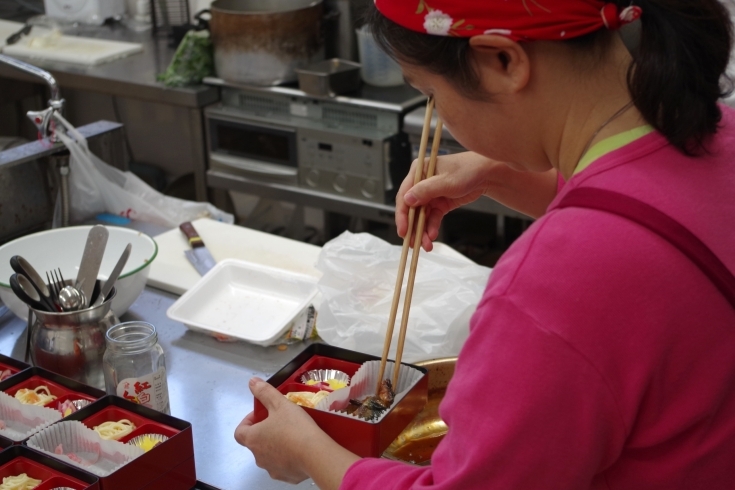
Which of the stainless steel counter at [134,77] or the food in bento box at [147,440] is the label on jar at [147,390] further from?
the stainless steel counter at [134,77]

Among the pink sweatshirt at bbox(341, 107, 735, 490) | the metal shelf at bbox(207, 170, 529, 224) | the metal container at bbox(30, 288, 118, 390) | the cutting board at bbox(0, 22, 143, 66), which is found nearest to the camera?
the pink sweatshirt at bbox(341, 107, 735, 490)

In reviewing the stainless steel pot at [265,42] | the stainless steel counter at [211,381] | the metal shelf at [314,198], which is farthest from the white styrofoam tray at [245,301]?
the stainless steel pot at [265,42]

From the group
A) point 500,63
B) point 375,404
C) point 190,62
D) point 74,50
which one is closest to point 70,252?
point 375,404

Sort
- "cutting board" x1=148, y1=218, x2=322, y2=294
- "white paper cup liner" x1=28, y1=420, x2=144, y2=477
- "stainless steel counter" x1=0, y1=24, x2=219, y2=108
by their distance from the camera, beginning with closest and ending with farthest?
"white paper cup liner" x1=28, y1=420, x2=144, y2=477, "cutting board" x1=148, y1=218, x2=322, y2=294, "stainless steel counter" x1=0, y1=24, x2=219, y2=108

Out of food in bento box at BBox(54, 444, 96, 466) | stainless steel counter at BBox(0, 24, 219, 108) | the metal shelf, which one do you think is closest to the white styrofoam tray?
food in bento box at BBox(54, 444, 96, 466)

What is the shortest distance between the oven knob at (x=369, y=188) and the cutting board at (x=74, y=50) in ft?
4.31

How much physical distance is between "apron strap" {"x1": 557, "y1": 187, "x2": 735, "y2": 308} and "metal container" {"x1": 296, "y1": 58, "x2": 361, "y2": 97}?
226 cm

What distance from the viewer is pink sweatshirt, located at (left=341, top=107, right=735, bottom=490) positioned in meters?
0.68

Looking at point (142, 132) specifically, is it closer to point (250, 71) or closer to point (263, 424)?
point (250, 71)

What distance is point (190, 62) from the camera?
3.11 m

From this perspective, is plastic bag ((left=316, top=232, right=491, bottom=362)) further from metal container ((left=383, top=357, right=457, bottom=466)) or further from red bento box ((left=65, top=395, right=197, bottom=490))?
red bento box ((left=65, top=395, right=197, bottom=490))

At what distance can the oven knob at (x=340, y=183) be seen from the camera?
2945mm

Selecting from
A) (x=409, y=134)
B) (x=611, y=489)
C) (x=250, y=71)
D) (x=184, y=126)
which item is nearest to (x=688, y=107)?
(x=611, y=489)

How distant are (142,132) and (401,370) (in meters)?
3.25
